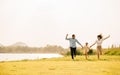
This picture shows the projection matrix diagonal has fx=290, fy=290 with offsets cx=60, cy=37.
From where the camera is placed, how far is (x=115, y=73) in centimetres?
1291

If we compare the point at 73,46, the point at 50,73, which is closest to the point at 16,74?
the point at 50,73

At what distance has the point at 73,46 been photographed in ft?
86.8

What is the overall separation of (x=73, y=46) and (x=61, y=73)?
13.4m

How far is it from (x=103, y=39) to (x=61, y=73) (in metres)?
13.7

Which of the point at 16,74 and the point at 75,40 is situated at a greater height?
the point at 75,40

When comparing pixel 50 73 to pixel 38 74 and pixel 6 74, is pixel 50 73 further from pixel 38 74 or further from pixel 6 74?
pixel 6 74

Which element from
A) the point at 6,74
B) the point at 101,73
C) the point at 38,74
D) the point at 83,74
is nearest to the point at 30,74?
the point at 38,74

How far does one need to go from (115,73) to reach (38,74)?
11.2 ft

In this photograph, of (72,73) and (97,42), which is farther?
(97,42)

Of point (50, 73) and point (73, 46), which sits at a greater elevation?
point (73, 46)

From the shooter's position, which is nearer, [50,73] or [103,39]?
[50,73]

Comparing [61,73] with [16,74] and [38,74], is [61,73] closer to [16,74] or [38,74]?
[38,74]

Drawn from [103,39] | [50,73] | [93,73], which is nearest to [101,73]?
[93,73]

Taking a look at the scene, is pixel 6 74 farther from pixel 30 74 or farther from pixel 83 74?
pixel 83 74
